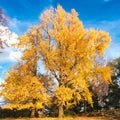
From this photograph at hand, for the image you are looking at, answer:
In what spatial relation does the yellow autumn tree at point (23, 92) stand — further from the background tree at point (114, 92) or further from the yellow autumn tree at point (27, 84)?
the background tree at point (114, 92)

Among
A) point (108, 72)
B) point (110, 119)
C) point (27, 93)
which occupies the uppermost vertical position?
point (108, 72)

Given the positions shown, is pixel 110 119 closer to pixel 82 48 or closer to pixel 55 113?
pixel 82 48

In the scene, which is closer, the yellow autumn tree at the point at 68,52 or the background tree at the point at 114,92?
the yellow autumn tree at the point at 68,52

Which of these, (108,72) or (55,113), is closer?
(108,72)

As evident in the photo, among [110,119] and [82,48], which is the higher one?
[82,48]

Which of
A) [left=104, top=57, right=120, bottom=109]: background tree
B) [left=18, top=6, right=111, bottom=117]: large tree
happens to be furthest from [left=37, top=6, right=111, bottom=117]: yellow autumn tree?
[left=104, top=57, right=120, bottom=109]: background tree

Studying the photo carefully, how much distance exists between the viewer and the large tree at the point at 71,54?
2503cm

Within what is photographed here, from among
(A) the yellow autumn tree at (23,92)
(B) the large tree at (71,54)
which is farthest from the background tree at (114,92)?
(A) the yellow autumn tree at (23,92)

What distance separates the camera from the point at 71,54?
25.2m

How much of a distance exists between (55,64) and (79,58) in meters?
2.21

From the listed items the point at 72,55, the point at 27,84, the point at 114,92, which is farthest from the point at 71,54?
the point at 114,92

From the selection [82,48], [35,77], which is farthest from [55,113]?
[82,48]

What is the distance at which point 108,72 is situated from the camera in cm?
2523

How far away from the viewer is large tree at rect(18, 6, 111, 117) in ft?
82.1
